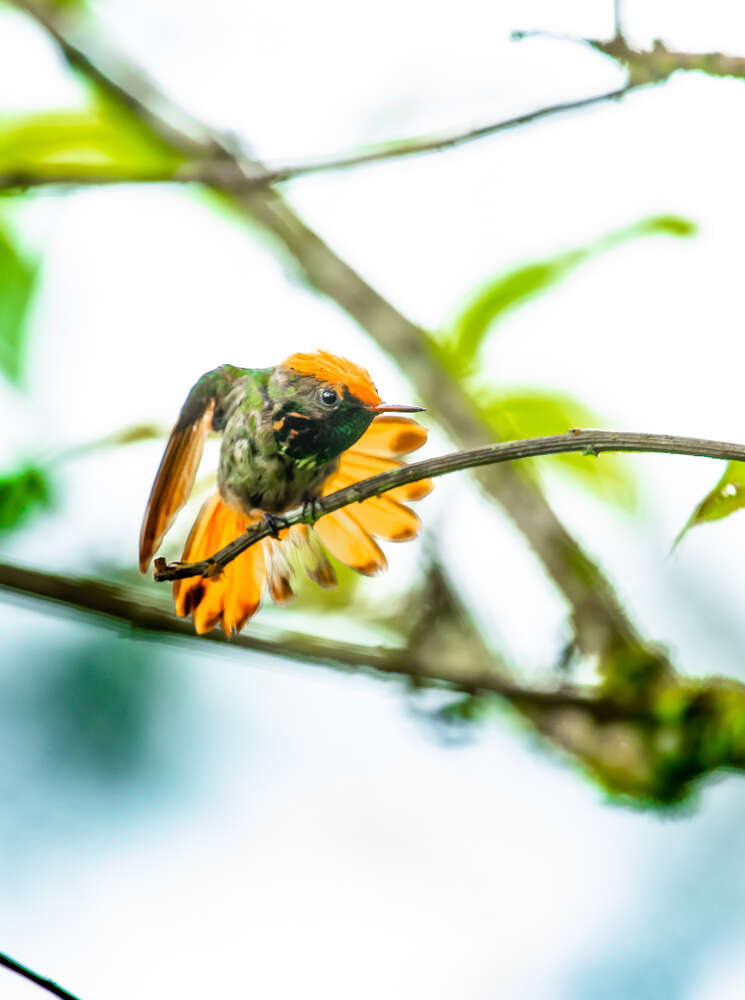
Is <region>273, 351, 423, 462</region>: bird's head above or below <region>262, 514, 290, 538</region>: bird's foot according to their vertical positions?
above

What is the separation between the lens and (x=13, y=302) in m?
1.21

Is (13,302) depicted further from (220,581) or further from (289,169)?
(220,581)

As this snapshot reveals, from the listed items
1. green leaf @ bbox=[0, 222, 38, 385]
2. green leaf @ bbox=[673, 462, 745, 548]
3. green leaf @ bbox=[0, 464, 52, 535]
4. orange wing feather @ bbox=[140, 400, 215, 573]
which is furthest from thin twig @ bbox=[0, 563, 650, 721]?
green leaf @ bbox=[673, 462, 745, 548]

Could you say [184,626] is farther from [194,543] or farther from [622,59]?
[622,59]

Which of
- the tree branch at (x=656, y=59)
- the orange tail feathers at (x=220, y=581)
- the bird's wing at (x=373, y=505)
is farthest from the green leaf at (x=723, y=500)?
the tree branch at (x=656, y=59)

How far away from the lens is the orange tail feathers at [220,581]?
0.57m

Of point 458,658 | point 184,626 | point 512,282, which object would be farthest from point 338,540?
point 458,658

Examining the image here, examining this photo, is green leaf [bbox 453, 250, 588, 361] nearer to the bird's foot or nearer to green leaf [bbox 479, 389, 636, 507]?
green leaf [bbox 479, 389, 636, 507]

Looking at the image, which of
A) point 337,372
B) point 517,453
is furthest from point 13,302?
point 517,453

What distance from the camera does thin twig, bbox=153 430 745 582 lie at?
49 centimetres

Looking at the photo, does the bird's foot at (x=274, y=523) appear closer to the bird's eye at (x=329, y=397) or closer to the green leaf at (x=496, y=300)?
the bird's eye at (x=329, y=397)

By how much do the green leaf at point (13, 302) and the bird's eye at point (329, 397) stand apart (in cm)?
71

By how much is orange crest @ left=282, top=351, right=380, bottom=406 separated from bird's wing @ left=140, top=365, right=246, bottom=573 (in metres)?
0.05

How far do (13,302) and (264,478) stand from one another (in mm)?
715
